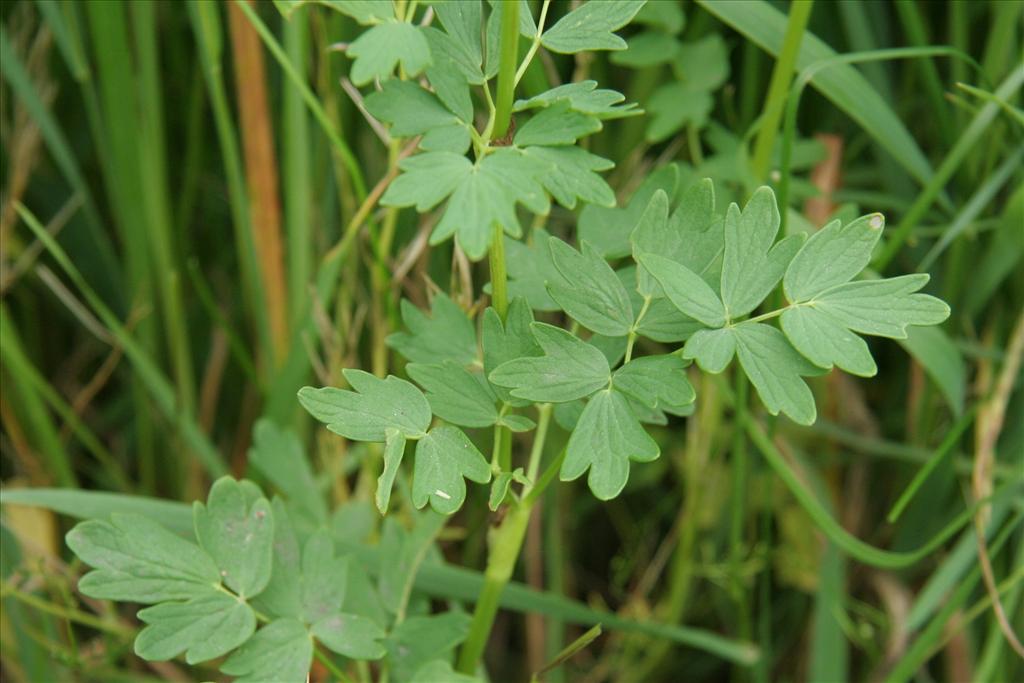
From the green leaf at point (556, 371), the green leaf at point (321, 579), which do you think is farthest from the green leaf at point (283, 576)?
the green leaf at point (556, 371)

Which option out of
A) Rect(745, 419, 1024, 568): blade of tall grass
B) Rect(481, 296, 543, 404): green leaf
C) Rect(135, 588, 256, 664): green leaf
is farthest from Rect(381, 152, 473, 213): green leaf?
Rect(745, 419, 1024, 568): blade of tall grass

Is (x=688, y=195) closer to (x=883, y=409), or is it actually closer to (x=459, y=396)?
(x=459, y=396)

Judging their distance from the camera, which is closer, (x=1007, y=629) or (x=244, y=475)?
(x=1007, y=629)

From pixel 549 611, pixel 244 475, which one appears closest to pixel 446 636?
pixel 549 611

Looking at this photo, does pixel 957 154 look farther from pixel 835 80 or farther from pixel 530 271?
pixel 530 271

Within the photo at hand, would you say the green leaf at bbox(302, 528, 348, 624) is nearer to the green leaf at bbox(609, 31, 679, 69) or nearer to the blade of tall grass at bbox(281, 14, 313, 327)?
the blade of tall grass at bbox(281, 14, 313, 327)

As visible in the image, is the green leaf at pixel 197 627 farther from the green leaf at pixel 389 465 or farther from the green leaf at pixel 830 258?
the green leaf at pixel 830 258

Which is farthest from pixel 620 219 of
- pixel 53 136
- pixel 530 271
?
A: pixel 53 136
